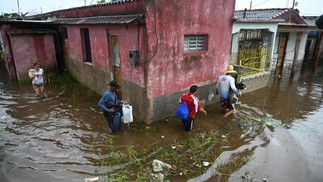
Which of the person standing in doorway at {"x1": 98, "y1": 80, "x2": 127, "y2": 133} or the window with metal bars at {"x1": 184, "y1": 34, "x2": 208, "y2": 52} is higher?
the window with metal bars at {"x1": 184, "y1": 34, "x2": 208, "y2": 52}

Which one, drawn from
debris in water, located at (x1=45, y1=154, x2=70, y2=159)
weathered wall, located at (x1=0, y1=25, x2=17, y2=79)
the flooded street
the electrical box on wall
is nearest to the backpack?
the flooded street

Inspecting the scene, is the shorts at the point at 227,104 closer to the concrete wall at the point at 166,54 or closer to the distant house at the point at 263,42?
the concrete wall at the point at 166,54

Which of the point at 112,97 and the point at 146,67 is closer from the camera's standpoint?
the point at 112,97

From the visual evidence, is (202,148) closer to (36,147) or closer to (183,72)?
(183,72)

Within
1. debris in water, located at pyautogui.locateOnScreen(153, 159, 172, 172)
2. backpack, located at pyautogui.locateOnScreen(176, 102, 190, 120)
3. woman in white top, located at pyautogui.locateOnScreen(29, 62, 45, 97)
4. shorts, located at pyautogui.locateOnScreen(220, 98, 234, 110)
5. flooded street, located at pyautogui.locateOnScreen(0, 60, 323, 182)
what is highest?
woman in white top, located at pyautogui.locateOnScreen(29, 62, 45, 97)

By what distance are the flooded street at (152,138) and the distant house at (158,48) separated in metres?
0.99

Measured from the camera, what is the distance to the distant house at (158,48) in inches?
242

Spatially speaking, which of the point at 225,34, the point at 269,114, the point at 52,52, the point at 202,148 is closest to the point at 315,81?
the point at 269,114

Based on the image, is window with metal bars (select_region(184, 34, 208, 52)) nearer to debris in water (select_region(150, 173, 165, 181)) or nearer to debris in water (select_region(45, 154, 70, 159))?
debris in water (select_region(150, 173, 165, 181))

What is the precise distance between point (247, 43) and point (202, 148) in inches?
318

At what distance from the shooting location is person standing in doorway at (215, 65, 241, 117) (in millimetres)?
7233

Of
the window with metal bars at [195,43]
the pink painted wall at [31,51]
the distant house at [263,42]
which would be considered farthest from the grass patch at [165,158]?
the pink painted wall at [31,51]

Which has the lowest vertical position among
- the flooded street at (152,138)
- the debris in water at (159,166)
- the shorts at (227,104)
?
the flooded street at (152,138)

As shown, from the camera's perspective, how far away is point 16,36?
10703 mm
